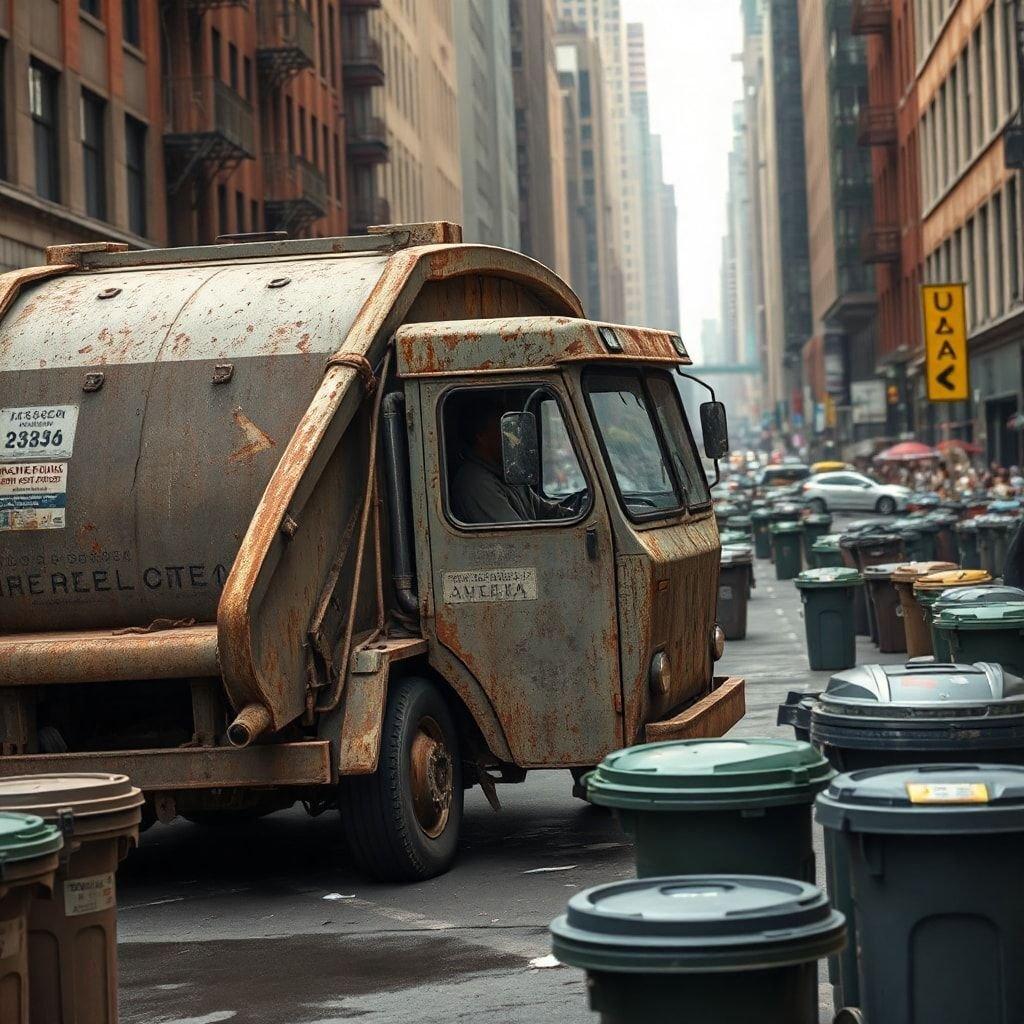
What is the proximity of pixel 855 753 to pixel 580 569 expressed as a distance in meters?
3.75

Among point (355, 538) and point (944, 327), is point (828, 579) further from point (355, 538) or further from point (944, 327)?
point (944, 327)

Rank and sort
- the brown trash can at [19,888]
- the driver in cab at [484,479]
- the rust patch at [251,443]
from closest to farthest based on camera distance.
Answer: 1. the brown trash can at [19,888]
2. the rust patch at [251,443]
3. the driver in cab at [484,479]

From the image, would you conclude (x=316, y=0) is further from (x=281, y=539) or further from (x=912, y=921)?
(x=912, y=921)

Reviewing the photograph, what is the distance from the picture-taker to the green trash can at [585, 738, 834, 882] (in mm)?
6059

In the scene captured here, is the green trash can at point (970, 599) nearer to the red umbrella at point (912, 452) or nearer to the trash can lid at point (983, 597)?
the trash can lid at point (983, 597)

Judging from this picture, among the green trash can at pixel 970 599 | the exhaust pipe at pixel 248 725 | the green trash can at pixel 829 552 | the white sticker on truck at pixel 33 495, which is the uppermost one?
the white sticker on truck at pixel 33 495

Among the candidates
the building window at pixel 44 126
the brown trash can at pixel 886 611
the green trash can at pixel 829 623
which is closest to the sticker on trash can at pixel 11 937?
the green trash can at pixel 829 623

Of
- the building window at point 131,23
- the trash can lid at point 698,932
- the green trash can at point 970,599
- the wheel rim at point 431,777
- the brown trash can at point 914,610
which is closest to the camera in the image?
the trash can lid at point 698,932

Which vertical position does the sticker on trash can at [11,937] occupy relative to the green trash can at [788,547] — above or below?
below

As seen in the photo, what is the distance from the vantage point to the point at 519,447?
31.8 feet

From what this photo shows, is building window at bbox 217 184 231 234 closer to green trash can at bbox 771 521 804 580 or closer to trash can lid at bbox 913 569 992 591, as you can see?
green trash can at bbox 771 521 804 580

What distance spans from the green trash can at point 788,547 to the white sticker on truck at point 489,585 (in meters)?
25.8

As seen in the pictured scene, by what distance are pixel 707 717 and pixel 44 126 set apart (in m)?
24.3

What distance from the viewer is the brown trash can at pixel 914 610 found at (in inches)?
755
